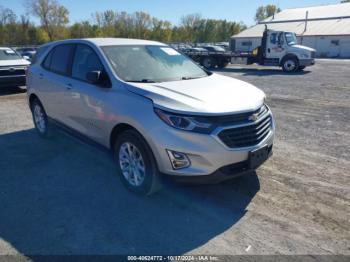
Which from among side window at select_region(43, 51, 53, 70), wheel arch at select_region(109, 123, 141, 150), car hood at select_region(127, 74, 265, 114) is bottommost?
wheel arch at select_region(109, 123, 141, 150)

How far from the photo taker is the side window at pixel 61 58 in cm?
495

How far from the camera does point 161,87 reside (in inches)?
146

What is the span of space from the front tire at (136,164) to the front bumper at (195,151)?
160mm

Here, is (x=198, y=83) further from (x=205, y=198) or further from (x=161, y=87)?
(x=205, y=198)

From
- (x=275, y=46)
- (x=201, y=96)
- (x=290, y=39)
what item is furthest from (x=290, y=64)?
(x=201, y=96)

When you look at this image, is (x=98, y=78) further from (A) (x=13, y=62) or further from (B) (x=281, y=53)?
(B) (x=281, y=53)

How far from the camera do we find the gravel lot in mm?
2967

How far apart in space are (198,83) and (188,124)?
1.01 m

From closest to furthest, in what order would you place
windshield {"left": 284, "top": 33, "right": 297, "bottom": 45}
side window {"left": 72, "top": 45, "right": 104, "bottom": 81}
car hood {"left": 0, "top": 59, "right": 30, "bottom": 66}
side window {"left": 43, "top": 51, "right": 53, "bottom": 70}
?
1. side window {"left": 72, "top": 45, "right": 104, "bottom": 81}
2. side window {"left": 43, "top": 51, "right": 53, "bottom": 70}
3. car hood {"left": 0, "top": 59, "right": 30, "bottom": 66}
4. windshield {"left": 284, "top": 33, "right": 297, "bottom": 45}

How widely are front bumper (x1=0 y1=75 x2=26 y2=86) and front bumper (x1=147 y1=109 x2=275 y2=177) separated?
988 cm

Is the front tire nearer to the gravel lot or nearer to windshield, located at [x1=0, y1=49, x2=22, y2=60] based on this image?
the gravel lot

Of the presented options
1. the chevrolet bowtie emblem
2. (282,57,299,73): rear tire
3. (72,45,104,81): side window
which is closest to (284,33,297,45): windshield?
(282,57,299,73): rear tire

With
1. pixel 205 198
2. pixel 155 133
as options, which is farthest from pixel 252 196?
pixel 155 133

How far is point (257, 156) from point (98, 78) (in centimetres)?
214
